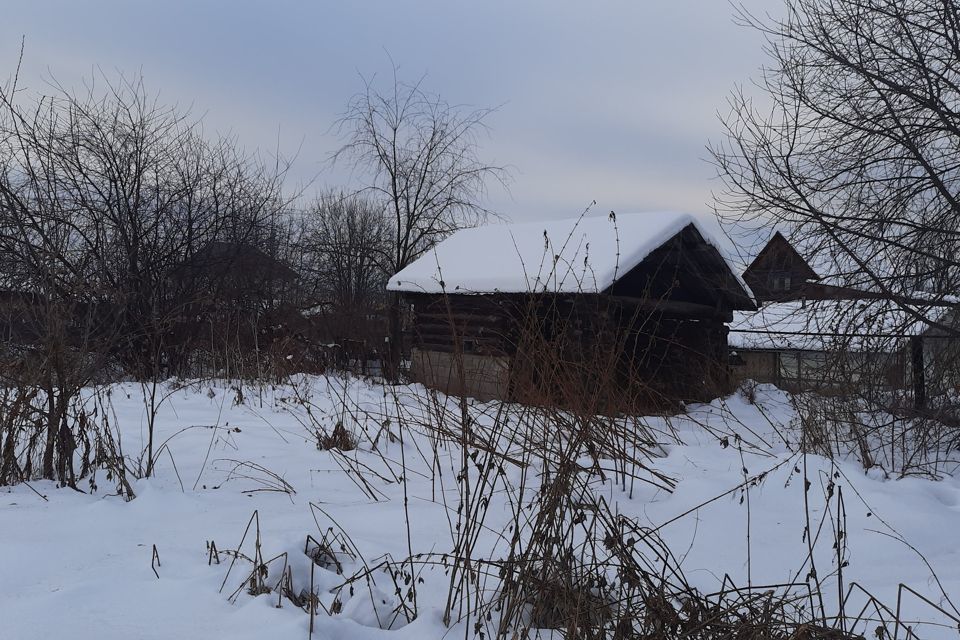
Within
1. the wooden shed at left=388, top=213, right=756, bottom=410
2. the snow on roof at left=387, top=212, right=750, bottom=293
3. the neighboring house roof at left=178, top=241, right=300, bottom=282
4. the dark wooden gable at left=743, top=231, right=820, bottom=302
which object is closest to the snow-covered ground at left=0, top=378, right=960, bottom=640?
the dark wooden gable at left=743, top=231, right=820, bottom=302

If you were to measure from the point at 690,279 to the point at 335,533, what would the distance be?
9.65 metres

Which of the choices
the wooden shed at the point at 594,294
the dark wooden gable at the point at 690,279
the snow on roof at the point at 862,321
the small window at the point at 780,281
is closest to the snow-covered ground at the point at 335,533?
the snow on roof at the point at 862,321

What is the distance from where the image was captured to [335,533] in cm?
269

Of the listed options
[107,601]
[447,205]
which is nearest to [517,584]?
[107,601]

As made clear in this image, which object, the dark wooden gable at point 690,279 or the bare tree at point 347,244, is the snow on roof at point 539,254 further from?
the bare tree at point 347,244

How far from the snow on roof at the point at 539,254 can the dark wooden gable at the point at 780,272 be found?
173 centimetres

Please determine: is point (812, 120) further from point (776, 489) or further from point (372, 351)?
point (372, 351)

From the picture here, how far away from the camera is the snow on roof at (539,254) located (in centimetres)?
865

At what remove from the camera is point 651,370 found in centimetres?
1066

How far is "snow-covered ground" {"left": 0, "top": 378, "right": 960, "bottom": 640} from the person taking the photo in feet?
6.53

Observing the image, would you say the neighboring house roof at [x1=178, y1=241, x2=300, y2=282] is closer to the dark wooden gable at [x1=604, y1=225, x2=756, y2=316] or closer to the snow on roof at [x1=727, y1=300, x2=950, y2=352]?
the dark wooden gable at [x1=604, y1=225, x2=756, y2=316]

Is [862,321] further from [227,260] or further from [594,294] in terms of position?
[227,260]

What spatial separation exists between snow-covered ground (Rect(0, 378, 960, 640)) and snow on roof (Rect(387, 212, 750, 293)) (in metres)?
4.56

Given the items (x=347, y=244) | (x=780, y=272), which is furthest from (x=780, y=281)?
(x=347, y=244)
